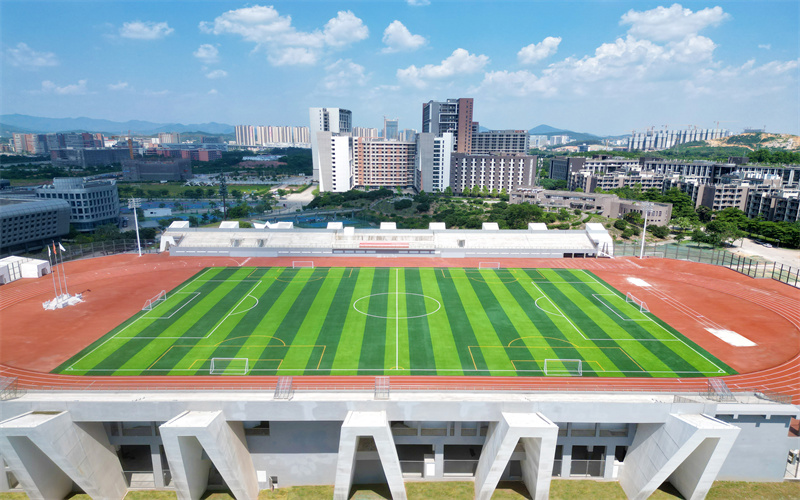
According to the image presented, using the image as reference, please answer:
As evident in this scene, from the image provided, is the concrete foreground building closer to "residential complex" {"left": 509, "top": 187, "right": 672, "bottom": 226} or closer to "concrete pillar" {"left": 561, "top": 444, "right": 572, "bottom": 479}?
"concrete pillar" {"left": 561, "top": 444, "right": 572, "bottom": 479}

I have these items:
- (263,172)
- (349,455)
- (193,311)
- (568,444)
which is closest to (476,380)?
(568,444)

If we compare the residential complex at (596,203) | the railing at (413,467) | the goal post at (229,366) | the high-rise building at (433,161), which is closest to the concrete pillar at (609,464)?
the railing at (413,467)

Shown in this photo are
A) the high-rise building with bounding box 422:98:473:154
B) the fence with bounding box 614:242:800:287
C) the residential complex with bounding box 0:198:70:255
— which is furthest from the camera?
the high-rise building with bounding box 422:98:473:154

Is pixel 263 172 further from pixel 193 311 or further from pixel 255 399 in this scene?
pixel 255 399

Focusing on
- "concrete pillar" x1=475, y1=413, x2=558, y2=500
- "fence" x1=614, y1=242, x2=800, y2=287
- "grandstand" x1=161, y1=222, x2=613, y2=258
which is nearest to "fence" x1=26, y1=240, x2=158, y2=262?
"grandstand" x1=161, y1=222, x2=613, y2=258

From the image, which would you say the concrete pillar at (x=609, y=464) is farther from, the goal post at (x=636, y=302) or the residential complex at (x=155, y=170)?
the residential complex at (x=155, y=170)

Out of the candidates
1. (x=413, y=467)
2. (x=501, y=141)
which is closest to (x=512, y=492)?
(x=413, y=467)
